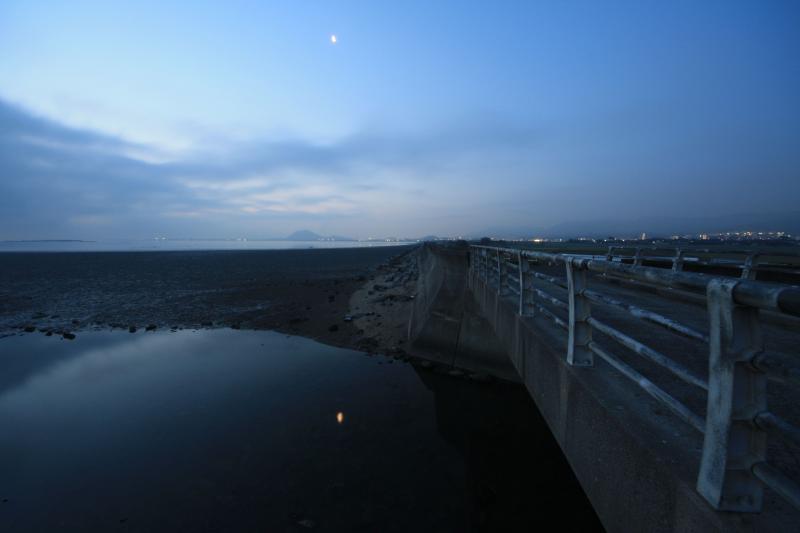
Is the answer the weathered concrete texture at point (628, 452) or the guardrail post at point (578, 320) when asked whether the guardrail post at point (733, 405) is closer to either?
the weathered concrete texture at point (628, 452)

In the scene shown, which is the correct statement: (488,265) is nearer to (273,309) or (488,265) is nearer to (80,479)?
(80,479)

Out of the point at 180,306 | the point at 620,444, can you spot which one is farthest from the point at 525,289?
the point at 180,306

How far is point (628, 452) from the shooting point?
2355mm

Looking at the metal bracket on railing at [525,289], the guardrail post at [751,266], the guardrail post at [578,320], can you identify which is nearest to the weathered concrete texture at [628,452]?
the guardrail post at [578,320]

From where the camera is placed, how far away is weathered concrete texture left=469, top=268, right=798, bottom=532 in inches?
70.4

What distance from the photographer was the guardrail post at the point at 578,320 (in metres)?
3.37

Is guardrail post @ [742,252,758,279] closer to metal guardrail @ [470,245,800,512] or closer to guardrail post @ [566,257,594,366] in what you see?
guardrail post @ [566,257,594,366]

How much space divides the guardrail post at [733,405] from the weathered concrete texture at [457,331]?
8.44 meters

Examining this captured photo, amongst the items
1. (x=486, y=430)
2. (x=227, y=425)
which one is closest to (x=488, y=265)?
(x=486, y=430)

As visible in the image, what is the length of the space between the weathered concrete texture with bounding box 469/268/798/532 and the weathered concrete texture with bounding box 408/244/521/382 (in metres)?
6.29

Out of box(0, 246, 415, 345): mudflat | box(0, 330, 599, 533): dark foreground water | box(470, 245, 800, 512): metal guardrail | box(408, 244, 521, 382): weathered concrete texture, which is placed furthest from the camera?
box(0, 246, 415, 345): mudflat

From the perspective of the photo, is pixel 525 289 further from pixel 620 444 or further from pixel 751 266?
pixel 751 266

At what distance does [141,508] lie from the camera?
17.9ft

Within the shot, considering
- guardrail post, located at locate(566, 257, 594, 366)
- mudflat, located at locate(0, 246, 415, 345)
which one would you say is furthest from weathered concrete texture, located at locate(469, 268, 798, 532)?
mudflat, located at locate(0, 246, 415, 345)
